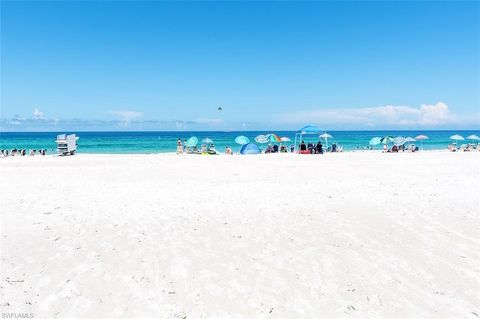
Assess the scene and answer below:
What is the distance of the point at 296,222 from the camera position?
24.2 feet

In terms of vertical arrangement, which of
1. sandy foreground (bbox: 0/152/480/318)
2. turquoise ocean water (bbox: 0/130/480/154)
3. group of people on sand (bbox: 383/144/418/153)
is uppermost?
group of people on sand (bbox: 383/144/418/153)

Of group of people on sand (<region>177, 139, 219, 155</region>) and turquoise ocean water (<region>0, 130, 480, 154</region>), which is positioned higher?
group of people on sand (<region>177, 139, 219, 155</region>)

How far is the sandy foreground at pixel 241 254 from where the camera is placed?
4148 mm

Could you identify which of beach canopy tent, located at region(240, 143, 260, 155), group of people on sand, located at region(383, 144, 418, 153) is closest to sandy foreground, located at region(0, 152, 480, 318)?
beach canopy tent, located at region(240, 143, 260, 155)

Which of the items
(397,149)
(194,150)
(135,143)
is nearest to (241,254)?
(194,150)

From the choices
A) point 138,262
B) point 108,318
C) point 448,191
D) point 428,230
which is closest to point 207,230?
point 138,262

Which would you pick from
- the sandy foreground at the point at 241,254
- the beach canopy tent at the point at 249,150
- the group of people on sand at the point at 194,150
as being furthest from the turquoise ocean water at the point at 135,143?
the sandy foreground at the point at 241,254

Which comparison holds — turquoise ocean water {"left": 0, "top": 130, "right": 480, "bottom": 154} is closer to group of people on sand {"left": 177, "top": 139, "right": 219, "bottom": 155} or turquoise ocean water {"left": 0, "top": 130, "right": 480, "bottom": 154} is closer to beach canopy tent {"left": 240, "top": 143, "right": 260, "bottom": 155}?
group of people on sand {"left": 177, "top": 139, "right": 219, "bottom": 155}

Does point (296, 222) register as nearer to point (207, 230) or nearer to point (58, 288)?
point (207, 230)

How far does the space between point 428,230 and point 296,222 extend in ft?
8.52

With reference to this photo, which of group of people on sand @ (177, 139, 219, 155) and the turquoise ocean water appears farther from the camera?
the turquoise ocean water

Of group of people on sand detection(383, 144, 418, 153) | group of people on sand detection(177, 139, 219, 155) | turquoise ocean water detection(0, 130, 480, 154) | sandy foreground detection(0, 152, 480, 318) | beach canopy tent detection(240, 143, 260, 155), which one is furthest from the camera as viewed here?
turquoise ocean water detection(0, 130, 480, 154)

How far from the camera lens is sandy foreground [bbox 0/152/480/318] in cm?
415

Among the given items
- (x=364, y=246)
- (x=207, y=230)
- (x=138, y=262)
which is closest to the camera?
(x=138, y=262)
